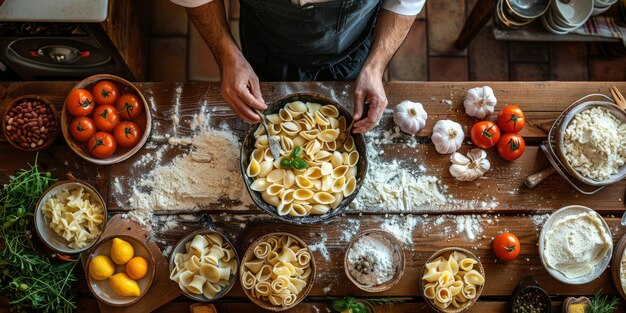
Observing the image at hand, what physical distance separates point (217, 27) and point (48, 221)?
3.19 feet

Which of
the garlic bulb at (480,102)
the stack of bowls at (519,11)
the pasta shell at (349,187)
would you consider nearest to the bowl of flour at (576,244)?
the garlic bulb at (480,102)

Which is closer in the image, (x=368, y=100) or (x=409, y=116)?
(x=368, y=100)

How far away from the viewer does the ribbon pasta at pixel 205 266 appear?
180cm

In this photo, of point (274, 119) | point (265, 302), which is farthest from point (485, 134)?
point (265, 302)

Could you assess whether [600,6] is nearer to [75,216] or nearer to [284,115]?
[284,115]

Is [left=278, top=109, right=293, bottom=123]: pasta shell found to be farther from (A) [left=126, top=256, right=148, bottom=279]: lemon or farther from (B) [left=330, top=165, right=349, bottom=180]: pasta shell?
(A) [left=126, top=256, right=148, bottom=279]: lemon

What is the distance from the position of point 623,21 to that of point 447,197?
1490mm

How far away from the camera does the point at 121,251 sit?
1.79 m

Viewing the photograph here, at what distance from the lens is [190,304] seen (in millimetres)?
1905

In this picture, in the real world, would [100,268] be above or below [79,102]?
below

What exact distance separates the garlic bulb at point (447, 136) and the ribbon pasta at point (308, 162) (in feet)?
1.17

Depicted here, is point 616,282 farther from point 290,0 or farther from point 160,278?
point 160,278

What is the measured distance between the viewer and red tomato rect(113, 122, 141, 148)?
6.29 ft

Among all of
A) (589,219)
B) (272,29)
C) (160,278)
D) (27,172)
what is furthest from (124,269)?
(589,219)
